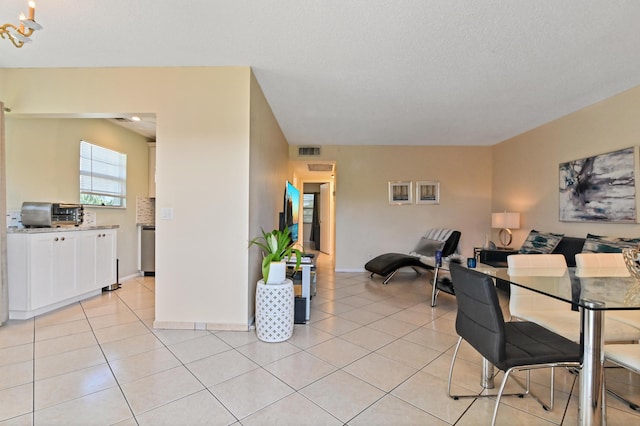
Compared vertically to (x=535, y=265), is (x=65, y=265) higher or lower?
lower

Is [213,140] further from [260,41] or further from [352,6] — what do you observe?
[352,6]

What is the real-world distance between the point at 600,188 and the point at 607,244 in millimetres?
755

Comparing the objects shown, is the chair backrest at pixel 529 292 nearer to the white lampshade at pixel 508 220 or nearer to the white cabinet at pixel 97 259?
the white lampshade at pixel 508 220

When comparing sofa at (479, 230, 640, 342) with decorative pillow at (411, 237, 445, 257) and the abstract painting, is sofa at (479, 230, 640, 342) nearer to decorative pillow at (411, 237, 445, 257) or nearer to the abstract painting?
the abstract painting

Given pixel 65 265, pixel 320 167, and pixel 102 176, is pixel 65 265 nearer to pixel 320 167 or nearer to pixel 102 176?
pixel 102 176

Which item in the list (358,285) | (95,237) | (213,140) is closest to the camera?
(213,140)

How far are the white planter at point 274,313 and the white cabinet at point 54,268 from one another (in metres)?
2.34

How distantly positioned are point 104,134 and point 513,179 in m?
6.51

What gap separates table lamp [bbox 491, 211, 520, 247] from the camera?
15.0 ft

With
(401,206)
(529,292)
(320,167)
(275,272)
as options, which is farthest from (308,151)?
(529,292)

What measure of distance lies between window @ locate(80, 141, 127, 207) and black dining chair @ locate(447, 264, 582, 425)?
4.62 meters

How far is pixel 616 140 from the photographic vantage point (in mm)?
3188

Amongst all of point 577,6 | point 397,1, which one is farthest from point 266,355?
point 577,6

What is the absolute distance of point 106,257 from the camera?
3832 mm
